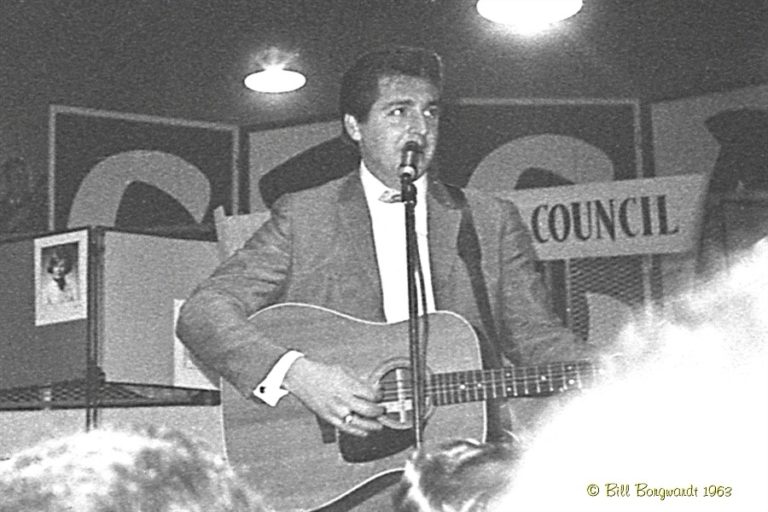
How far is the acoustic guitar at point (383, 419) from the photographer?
43.4 inches

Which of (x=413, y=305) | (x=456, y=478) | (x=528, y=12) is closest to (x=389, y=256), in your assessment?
(x=413, y=305)

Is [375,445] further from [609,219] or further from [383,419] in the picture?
[609,219]

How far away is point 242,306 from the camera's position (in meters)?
1.25

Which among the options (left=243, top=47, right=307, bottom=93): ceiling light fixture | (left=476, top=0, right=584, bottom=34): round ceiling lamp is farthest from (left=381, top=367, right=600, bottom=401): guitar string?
(left=243, top=47, right=307, bottom=93): ceiling light fixture

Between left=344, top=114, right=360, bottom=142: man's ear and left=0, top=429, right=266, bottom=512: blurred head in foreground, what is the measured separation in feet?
3.84

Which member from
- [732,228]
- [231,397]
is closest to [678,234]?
[732,228]

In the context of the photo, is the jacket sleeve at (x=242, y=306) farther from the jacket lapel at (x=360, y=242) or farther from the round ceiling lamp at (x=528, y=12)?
the round ceiling lamp at (x=528, y=12)

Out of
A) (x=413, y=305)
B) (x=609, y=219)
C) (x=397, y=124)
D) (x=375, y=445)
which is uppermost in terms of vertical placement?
(x=397, y=124)

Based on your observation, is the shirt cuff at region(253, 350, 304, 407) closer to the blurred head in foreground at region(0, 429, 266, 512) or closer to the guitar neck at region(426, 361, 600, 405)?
the guitar neck at region(426, 361, 600, 405)

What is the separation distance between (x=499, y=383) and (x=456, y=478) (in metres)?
0.89

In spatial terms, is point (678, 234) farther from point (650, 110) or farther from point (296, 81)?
point (296, 81)

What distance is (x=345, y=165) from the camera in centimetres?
181

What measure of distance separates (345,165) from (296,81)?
0.51ft

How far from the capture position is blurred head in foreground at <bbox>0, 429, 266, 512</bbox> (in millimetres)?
176
